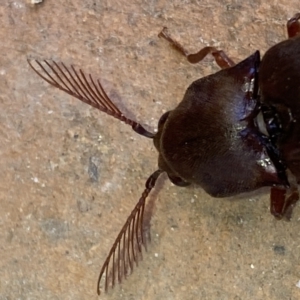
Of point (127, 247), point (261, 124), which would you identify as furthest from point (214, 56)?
point (127, 247)

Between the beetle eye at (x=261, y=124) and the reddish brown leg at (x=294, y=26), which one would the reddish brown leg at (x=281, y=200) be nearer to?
the beetle eye at (x=261, y=124)

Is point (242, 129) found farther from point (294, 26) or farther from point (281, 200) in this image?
point (294, 26)

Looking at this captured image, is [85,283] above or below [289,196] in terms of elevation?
below

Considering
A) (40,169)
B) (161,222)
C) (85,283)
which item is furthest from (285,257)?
(40,169)

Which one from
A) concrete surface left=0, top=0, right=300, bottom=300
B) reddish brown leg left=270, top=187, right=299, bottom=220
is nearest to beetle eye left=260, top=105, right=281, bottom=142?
reddish brown leg left=270, top=187, right=299, bottom=220

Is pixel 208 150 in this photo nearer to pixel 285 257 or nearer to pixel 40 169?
pixel 285 257

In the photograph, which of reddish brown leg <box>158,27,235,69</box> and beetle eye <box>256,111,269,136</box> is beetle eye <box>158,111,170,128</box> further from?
beetle eye <box>256,111,269,136</box>
